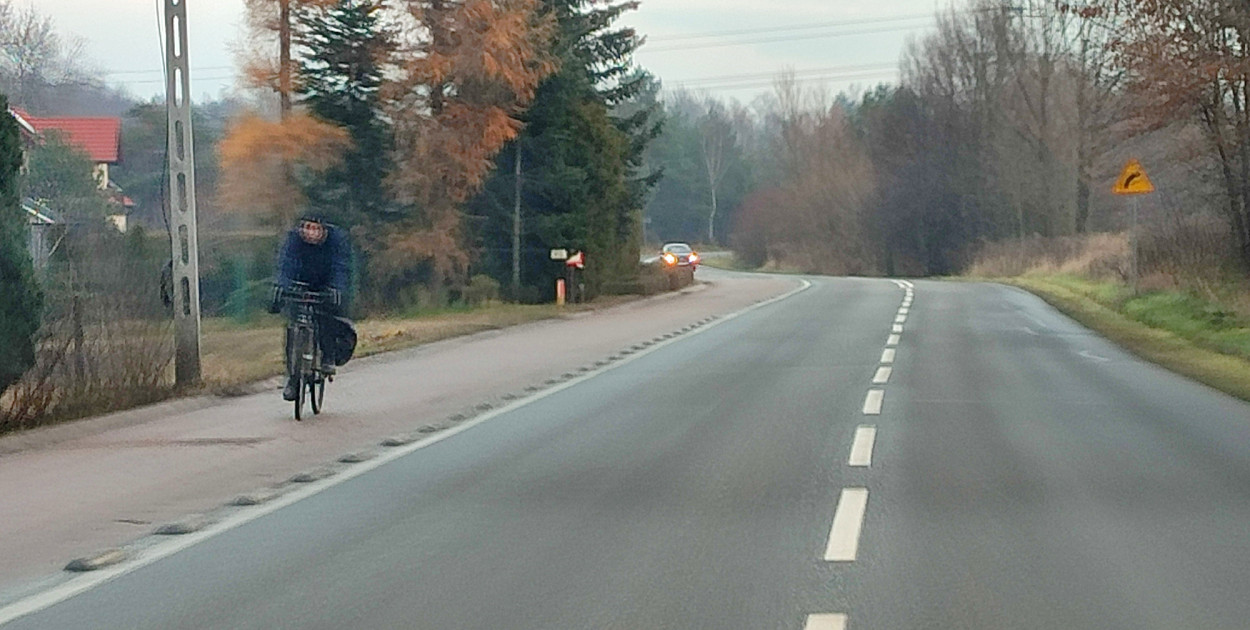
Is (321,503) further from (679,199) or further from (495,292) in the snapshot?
(679,199)

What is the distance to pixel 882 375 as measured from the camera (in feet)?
58.3

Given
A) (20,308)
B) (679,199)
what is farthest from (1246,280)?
(679,199)

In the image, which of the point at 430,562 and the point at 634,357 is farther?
the point at 634,357

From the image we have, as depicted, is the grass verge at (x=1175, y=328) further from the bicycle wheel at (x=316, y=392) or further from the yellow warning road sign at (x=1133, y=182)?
the bicycle wheel at (x=316, y=392)

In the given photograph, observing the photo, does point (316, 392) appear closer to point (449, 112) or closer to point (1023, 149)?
point (449, 112)

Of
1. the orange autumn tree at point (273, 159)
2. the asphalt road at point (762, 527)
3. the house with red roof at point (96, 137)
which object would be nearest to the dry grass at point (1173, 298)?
the asphalt road at point (762, 527)

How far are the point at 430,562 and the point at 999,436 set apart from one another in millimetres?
6131

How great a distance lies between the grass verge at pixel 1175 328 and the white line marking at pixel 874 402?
3692 mm

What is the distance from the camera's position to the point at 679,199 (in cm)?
12231

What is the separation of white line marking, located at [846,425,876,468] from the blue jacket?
4995 millimetres

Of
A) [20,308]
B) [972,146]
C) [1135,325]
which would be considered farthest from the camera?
[972,146]

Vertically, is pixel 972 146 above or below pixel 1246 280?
above


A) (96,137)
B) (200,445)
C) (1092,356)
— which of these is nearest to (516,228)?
(96,137)

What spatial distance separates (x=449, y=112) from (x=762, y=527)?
28689 millimetres
